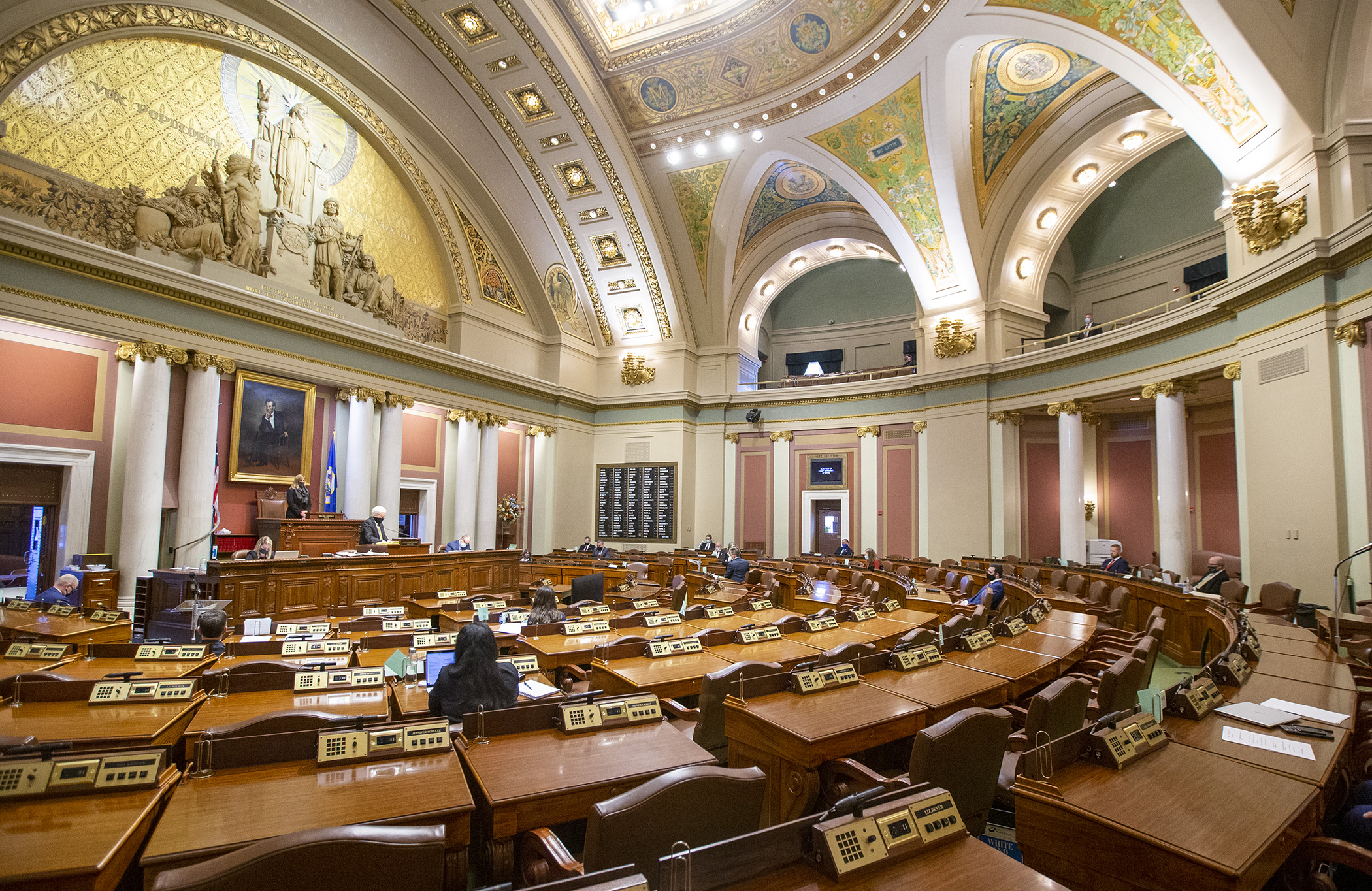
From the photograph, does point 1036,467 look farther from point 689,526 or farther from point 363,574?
point 363,574

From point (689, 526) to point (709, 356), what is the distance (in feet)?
16.4

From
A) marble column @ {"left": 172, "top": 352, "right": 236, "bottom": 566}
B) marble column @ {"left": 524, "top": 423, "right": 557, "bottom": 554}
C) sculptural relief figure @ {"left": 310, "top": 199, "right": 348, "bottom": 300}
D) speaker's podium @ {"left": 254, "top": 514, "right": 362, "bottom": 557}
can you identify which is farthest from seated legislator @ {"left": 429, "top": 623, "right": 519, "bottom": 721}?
marble column @ {"left": 524, "top": 423, "right": 557, "bottom": 554}

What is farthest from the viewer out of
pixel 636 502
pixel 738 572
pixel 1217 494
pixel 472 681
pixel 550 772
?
pixel 636 502

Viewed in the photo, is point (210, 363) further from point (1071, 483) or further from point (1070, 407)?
point (1071, 483)

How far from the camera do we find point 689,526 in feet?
59.9

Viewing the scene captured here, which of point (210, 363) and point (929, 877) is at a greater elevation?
point (210, 363)

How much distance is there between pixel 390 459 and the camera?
42.6ft

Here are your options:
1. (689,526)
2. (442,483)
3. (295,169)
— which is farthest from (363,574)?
(689,526)

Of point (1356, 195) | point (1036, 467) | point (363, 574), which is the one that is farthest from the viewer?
point (1036, 467)

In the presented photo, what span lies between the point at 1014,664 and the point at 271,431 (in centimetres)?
1220

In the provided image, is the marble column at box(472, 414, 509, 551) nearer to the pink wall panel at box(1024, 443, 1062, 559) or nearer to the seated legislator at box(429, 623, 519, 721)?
the seated legislator at box(429, 623, 519, 721)

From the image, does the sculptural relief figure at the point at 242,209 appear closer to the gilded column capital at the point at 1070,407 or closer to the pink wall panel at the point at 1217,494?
the gilded column capital at the point at 1070,407

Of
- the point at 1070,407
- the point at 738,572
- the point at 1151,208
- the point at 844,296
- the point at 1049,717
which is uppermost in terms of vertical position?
the point at 1151,208

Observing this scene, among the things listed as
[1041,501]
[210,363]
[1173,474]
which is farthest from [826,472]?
[210,363]
